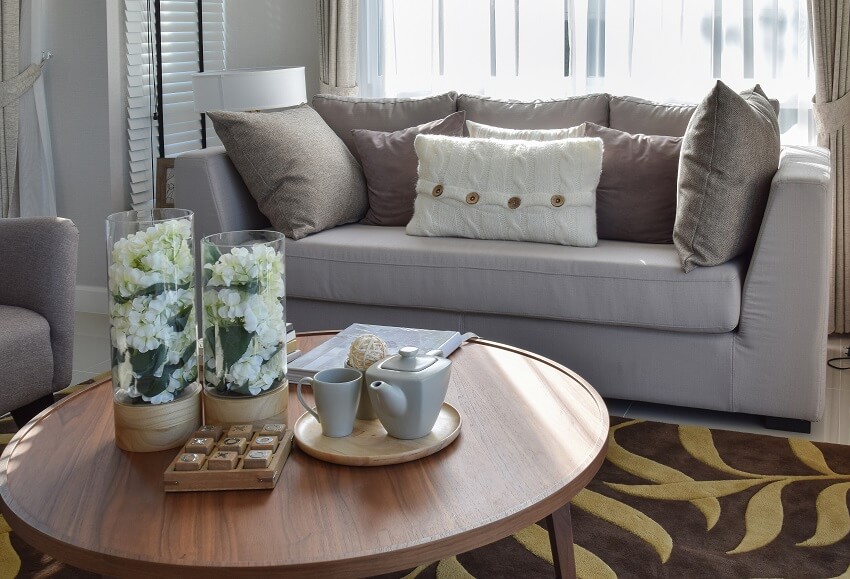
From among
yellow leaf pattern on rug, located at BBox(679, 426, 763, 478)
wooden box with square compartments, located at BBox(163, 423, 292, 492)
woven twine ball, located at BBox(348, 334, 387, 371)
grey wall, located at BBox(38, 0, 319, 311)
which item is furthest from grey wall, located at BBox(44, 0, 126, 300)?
wooden box with square compartments, located at BBox(163, 423, 292, 492)

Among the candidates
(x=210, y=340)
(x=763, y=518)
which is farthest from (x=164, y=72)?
(x=763, y=518)

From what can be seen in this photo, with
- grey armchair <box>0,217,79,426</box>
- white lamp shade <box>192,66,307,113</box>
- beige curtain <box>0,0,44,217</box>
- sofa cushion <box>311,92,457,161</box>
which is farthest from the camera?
beige curtain <box>0,0,44,217</box>

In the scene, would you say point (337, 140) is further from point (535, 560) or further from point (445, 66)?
point (535, 560)

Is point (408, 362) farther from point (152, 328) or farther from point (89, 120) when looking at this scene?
point (89, 120)

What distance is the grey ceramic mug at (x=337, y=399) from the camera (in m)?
1.54

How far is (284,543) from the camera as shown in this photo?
1.25 m

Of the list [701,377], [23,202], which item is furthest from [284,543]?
[23,202]

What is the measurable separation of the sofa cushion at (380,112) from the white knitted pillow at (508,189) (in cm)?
38

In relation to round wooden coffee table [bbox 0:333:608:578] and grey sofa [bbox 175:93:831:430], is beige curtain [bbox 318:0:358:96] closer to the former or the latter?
grey sofa [bbox 175:93:831:430]

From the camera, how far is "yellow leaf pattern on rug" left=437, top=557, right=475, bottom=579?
189 centimetres

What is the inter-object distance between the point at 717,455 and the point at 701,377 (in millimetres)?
280

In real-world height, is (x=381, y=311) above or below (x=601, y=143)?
below

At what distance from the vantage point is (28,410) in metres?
2.52

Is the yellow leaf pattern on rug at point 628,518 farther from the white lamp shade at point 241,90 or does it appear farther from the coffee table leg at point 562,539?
the white lamp shade at point 241,90
